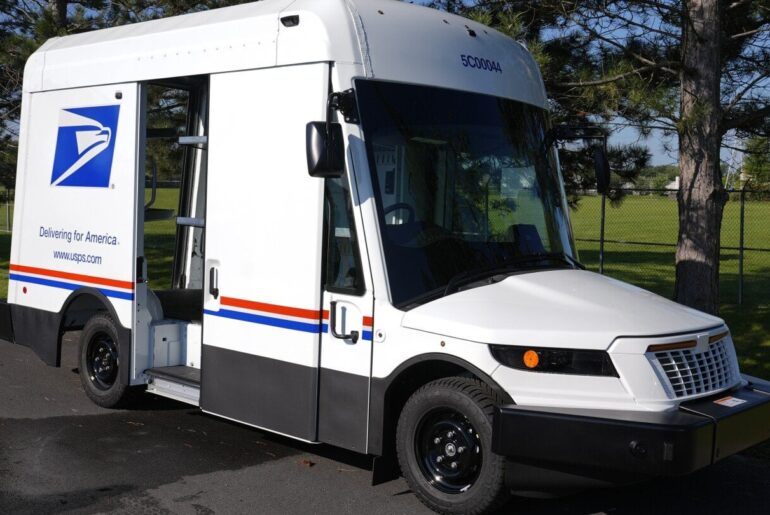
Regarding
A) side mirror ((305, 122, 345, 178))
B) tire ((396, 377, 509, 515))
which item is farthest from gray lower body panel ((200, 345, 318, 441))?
side mirror ((305, 122, 345, 178))

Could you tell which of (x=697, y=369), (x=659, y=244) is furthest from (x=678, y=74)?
(x=659, y=244)

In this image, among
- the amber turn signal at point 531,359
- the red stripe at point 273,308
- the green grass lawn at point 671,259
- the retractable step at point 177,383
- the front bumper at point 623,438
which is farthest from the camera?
the green grass lawn at point 671,259

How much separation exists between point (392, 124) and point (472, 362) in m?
1.53

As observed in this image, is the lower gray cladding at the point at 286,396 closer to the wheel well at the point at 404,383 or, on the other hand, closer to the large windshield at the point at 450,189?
the wheel well at the point at 404,383

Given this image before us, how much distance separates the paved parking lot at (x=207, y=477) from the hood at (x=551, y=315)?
1.15m

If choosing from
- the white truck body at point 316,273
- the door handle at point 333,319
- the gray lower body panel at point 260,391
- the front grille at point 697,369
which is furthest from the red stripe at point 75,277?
the front grille at point 697,369

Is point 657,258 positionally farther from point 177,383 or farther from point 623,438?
point 623,438

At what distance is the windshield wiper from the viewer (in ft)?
18.0

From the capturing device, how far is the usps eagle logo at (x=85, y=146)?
7.46 meters

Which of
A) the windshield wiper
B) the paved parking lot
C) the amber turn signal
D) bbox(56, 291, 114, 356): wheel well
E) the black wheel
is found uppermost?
the windshield wiper

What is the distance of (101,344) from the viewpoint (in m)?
7.85

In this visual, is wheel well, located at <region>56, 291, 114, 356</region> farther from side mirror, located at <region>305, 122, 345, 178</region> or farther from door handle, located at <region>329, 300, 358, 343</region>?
side mirror, located at <region>305, 122, 345, 178</region>

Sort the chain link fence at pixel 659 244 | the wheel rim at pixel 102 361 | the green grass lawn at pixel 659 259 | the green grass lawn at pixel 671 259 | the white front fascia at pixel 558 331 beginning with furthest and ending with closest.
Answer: the chain link fence at pixel 659 244, the green grass lawn at pixel 671 259, the green grass lawn at pixel 659 259, the wheel rim at pixel 102 361, the white front fascia at pixel 558 331

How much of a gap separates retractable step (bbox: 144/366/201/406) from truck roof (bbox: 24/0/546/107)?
2190 mm
